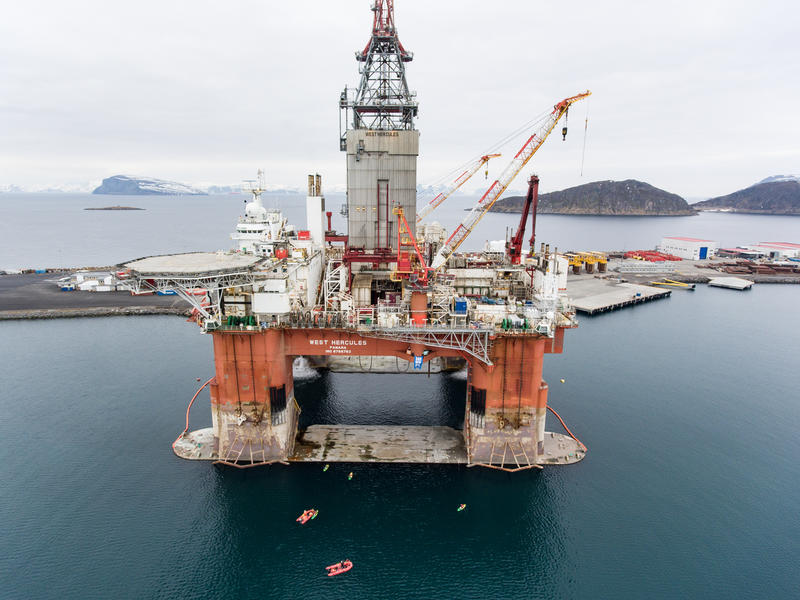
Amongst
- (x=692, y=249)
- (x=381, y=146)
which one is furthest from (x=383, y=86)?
(x=692, y=249)

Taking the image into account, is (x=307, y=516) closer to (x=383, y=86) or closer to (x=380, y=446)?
(x=380, y=446)

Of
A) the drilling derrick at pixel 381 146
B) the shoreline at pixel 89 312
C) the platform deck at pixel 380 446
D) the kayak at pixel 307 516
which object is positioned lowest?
the kayak at pixel 307 516

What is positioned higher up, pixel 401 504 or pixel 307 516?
pixel 401 504

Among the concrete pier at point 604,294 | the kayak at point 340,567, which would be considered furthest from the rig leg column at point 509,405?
the concrete pier at point 604,294

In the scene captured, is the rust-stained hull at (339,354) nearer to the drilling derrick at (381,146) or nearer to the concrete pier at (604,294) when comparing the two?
the drilling derrick at (381,146)

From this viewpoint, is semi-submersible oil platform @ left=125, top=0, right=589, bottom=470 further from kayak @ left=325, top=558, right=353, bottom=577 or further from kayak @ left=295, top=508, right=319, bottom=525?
kayak @ left=325, top=558, right=353, bottom=577

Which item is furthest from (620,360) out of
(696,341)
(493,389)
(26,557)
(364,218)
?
(26,557)

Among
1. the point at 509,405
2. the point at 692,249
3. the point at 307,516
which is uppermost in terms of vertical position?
the point at 692,249
